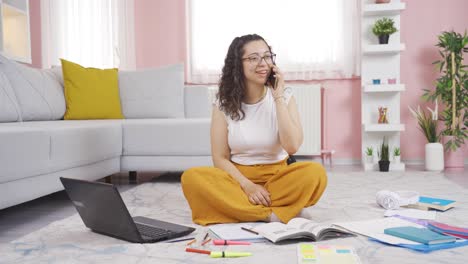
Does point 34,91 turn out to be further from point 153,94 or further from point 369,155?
point 369,155

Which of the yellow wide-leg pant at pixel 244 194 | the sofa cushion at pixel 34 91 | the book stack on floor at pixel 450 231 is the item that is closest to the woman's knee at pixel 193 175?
the yellow wide-leg pant at pixel 244 194

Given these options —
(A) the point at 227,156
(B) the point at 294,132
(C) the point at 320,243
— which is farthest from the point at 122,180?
(C) the point at 320,243

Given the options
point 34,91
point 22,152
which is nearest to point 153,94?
point 34,91

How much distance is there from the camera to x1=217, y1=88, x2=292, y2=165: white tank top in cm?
214

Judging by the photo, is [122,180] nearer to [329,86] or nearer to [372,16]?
[329,86]

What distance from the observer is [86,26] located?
16.1 feet

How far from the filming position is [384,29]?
423 cm

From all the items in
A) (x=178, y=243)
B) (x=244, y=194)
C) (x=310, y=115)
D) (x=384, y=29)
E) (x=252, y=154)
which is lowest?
(x=178, y=243)

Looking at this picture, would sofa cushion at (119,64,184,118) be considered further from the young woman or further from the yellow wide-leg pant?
the yellow wide-leg pant

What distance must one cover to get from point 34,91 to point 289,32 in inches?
94.8

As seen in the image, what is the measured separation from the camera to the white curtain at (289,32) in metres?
4.49

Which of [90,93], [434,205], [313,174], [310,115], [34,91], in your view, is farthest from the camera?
[310,115]

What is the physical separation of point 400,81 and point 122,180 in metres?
2.68

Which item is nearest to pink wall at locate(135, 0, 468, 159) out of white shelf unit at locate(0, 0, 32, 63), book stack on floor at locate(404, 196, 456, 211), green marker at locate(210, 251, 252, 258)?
white shelf unit at locate(0, 0, 32, 63)
